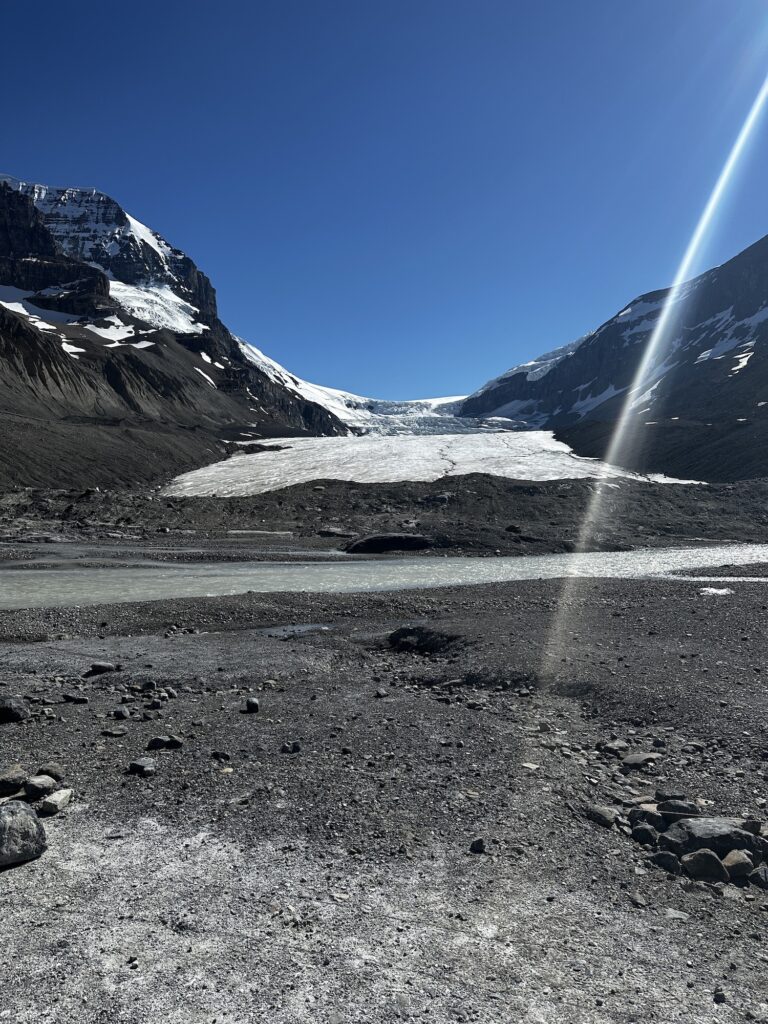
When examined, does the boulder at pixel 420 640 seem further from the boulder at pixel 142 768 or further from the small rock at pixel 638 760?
the boulder at pixel 142 768

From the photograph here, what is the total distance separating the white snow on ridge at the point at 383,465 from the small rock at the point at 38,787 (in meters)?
53.3

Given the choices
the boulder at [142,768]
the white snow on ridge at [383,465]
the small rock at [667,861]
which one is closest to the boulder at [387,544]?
the white snow on ridge at [383,465]

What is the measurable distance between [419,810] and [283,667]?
675cm

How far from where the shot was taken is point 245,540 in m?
41.0

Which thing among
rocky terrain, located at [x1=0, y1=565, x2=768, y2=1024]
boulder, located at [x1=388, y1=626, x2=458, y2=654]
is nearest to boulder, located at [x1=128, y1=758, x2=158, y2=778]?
rocky terrain, located at [x1=0, y1=565, x2=768, y2=1024]

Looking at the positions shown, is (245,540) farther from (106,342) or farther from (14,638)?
(106,342)

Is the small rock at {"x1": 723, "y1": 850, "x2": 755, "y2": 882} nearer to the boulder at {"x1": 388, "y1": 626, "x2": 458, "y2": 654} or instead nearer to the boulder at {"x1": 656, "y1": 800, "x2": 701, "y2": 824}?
the boulder at {"x1": 656, "y1": 800, "x2": 701, "y2": 824}

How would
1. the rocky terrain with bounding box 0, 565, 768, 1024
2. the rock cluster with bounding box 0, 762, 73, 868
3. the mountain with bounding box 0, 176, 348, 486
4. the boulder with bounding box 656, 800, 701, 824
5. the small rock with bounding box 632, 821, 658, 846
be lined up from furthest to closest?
the mountain with bounding box 0, 176, 348, 486 → the boulder with bounding box 656, 800, 701, 824 → the small rock with bounding box 632, 821, 658, 846 → the rock cluster with bounding box 0, 762, 73, 868 → the rocky terrain with bounding box 0, 565, 768, 1024

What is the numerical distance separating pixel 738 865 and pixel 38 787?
6.53m

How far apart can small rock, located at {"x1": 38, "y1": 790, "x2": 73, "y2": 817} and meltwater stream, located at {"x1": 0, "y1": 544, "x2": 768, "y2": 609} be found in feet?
49.1

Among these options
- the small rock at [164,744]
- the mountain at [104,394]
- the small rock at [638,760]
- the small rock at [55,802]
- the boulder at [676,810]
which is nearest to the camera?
the boulder at [676,810]

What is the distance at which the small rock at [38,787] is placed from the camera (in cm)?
676

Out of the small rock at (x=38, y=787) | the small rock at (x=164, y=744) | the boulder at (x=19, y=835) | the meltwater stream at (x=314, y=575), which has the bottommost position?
the meltwater stream at (x=314, y=575)

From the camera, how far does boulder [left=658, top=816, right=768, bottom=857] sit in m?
5.74
